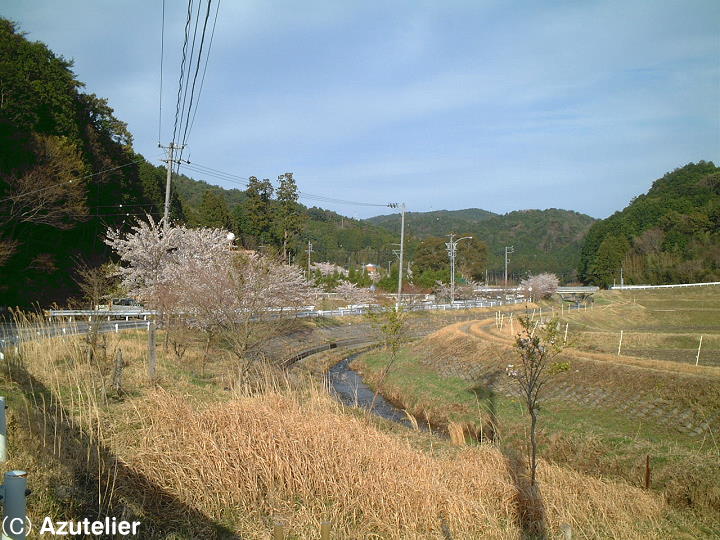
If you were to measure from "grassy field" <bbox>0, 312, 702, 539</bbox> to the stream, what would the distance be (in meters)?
6.74

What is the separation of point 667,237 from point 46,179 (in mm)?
83296

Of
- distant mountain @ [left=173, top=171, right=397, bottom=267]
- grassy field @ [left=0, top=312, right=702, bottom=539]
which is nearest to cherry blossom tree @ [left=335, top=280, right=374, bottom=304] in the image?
distant mountain @ [left=173, top=171, right=397, bottom=267]

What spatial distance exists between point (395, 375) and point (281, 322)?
8.61m

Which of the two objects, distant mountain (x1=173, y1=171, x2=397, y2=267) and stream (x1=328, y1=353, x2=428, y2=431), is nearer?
stream (x1=328, y1=353, x2=428, y2=431)

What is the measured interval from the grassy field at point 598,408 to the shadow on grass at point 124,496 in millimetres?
6868

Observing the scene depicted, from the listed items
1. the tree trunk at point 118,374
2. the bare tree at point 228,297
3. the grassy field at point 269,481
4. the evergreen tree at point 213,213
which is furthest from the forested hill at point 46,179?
the grassy field at point 269,481

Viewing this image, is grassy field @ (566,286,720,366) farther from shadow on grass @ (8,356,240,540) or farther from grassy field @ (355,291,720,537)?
shadow on grass @ (8,356,240,540)

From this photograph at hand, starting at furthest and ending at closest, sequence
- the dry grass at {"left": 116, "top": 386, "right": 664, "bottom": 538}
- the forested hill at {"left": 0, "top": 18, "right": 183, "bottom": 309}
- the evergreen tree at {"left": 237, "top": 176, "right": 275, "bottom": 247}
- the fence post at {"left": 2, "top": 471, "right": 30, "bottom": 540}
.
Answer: the evergreen tree at {"left": 237, "top": 176, "right": 275, "bottom": 247}
the forested hill at {"left": 0, "top": 18, "right": 183, "bottom": 309}
the dry grass at {"left": 116, "top": 386, "right": 664, "bottom": 538}
the fence post at {"left": 2, "top": 471, "right": 30, "bottom": 540}

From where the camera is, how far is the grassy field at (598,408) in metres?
10.1

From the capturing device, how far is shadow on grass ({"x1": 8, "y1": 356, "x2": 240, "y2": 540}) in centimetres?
480

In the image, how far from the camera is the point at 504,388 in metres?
19.2

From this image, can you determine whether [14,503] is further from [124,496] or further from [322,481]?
[322,481]

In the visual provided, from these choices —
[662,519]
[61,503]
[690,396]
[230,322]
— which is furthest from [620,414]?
[61,503]

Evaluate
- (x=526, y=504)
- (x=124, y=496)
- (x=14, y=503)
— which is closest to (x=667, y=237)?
(x=526, y=504)
